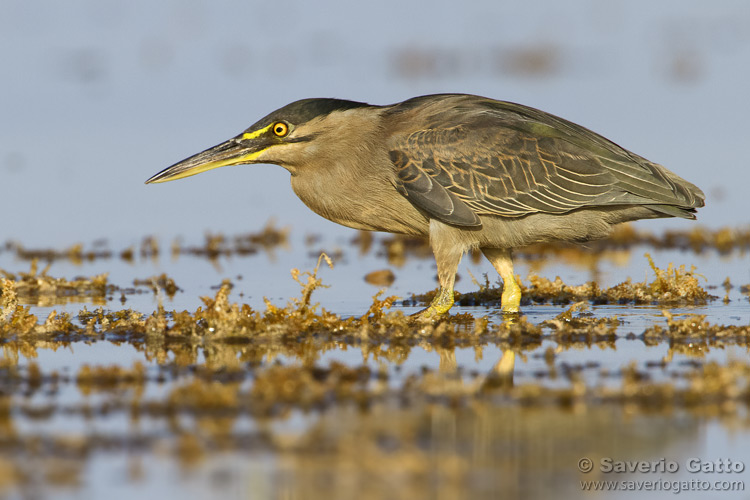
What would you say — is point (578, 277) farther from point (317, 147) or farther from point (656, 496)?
point (656, 496)

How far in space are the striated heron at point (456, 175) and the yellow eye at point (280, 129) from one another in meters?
0.01

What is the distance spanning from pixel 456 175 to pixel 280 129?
1496mm

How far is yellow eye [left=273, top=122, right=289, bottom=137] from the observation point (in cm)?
931

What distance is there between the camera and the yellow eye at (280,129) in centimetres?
931

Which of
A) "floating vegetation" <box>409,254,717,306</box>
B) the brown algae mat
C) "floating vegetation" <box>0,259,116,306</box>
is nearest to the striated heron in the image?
"floating vegetation" <box>409,254,717,306</box>

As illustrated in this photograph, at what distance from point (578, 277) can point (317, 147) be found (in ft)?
11.6

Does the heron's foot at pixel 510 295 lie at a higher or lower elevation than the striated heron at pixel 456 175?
lower

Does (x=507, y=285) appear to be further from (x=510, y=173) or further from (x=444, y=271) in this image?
(x=510, y=173)

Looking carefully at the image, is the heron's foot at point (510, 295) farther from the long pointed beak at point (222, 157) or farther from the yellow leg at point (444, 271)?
the long pointed beak at point (222, 157)

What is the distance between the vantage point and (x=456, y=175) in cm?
902

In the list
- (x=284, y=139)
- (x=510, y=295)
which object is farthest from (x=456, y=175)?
(x=284, y=139)

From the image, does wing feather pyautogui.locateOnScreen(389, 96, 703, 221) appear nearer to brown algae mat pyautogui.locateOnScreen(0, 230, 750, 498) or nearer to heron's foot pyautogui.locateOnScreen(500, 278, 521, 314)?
heron's foot pyautogui.locateOnScreen(500, 278, 521, 314)

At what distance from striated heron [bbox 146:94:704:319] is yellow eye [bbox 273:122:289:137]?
0.01 meters

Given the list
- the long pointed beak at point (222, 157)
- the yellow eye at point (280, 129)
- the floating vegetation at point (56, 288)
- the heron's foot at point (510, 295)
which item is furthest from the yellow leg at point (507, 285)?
the floating vegetation at point (56, 288)
